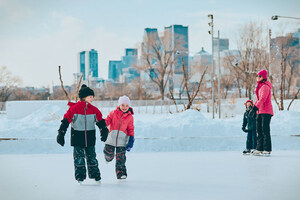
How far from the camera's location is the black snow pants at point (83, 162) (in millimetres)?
5234

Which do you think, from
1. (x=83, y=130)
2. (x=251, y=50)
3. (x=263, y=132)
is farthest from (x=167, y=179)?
(x=251, y=50)

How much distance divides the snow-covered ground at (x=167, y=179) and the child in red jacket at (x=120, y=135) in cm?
27

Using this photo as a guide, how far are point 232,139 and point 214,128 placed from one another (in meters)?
0.92

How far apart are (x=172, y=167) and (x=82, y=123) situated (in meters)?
2.22

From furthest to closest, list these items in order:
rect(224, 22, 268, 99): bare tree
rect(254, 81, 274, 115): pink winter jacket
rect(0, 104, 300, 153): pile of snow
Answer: rect(224, 22, 268, 99): bare tree
rect(0, 104, 300, 153): pile of snow
rect(254, 81, 274, 115): pink winter jacket

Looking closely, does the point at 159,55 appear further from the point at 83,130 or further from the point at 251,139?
the point at 83,130

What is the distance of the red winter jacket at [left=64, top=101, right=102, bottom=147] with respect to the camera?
5.20 m

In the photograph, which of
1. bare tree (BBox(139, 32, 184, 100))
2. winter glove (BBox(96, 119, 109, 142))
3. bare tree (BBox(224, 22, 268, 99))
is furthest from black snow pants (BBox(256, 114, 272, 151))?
bare tree (BBox(139, 32, 184, 100))

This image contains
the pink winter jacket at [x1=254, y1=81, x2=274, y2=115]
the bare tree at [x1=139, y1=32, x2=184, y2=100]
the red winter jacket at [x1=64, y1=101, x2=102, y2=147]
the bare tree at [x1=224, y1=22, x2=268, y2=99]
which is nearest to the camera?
the red winter jacket at [x1=64, y1=101, x2=102, y2=147]

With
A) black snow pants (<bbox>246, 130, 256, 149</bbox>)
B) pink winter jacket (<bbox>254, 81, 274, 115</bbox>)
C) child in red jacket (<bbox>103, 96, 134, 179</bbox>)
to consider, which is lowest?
black snow pants (<bbox>246, 130, 256, 149</bbox>)

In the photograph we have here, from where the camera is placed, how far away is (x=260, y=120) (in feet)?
25.9

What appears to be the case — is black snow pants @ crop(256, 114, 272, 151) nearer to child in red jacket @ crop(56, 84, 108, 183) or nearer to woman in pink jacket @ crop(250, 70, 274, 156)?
woman in pink jacket @ crop(250, 70, 274, 156)

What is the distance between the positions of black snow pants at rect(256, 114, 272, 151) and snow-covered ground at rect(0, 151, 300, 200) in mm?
279

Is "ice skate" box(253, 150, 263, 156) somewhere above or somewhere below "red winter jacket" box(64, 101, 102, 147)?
below
